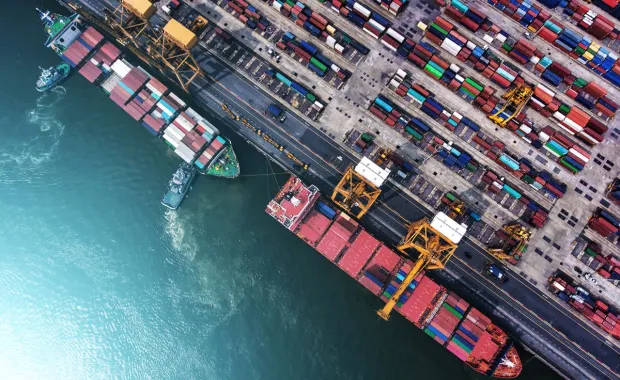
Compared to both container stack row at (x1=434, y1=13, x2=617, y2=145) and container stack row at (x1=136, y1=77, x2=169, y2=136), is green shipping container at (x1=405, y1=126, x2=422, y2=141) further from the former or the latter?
container stack row at (x1=136, y1=77, x2=169, y2=136)

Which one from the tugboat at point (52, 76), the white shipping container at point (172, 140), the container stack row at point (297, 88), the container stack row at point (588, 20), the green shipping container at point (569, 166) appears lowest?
the tugboat at point (52, 76)

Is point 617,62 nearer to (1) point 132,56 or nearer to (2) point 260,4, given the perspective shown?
(2) point 260,4

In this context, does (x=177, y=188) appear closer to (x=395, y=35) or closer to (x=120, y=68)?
(x=120, y=68)

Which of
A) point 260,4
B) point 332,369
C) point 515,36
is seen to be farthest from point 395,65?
point 332,369

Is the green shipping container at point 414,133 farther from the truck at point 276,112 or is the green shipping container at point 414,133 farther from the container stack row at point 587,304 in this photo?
the container stack row at point 587,304

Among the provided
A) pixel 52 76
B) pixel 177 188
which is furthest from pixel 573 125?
pixel 52 76

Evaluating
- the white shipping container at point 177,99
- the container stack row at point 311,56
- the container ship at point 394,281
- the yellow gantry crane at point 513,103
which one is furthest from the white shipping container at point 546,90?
the white shipping container at point 177,99
